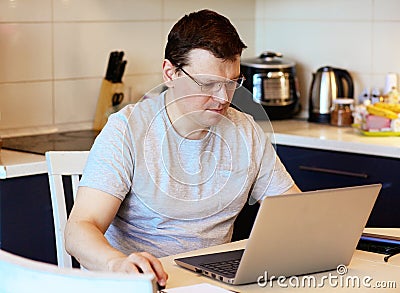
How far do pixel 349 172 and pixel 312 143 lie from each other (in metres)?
0.18

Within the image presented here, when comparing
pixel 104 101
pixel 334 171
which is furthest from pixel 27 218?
pixel 334 171

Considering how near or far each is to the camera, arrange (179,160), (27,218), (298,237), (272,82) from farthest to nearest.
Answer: (272,82) → (27,218) → (179,160) → (298,237)

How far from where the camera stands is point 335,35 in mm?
3510

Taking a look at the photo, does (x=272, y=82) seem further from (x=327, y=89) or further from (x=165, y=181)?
(x=165, y=181)

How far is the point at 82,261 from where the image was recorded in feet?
5.41

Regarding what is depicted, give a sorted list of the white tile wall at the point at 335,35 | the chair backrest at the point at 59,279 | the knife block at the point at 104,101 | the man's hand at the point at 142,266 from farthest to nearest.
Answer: the white tile wall at the point at 335,35
the knife block at the point at 104,101
the man's hand at the point at 142,266
the chair backrest at the point at 59,279

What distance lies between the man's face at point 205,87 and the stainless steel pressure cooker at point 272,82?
5.22 ft

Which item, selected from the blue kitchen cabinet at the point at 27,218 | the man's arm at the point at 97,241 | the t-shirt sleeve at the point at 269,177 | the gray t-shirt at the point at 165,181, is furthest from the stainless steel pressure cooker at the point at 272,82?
the man's arm at the point at 97,241

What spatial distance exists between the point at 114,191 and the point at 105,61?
1.55m

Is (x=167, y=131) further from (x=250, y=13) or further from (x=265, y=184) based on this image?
(x=250, y=13)

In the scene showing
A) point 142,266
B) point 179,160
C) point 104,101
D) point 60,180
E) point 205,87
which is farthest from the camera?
point 104,101

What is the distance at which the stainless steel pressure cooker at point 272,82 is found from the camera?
3.45 metres

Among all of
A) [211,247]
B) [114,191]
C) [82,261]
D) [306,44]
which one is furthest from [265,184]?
[306,44]

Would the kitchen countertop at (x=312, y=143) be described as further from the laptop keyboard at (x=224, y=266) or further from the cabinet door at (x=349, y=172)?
the laptop keyboard at (x=224, y=266)
